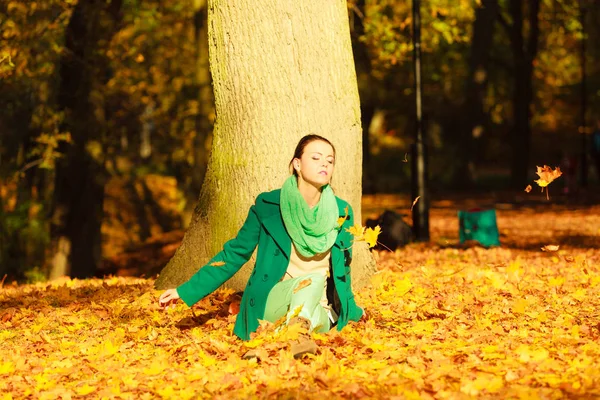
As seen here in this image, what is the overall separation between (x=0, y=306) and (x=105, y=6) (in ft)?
26.0

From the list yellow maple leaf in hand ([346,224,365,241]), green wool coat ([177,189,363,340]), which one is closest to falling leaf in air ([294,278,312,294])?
green wool coat ([177,189,363,340])

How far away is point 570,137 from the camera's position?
4009cm

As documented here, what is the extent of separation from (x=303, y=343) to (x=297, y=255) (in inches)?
25.7

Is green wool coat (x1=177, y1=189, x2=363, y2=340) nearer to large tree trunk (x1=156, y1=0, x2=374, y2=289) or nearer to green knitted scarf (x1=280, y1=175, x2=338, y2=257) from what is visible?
green knitted scarf (x1=280, y1=175, x2=338, y2=257)

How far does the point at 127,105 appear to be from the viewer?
20.0 m

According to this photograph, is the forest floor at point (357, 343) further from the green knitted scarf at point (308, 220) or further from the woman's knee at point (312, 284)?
the green knitted scarf at point (308, 220)

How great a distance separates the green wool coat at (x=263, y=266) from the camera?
19.2ft

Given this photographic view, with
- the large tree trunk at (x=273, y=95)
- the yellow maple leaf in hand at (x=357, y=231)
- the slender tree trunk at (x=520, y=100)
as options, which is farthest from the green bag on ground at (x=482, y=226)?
the slender tree trunk at (x=520, y=100)

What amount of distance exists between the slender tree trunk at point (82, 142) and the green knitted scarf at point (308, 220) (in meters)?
9.67

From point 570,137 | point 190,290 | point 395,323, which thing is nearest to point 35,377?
point 190,290

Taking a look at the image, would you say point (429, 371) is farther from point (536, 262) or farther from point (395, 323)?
point (536, 262)

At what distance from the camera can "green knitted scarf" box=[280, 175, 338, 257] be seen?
5727 mm

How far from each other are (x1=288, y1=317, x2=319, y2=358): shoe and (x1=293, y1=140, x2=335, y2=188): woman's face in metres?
0.87

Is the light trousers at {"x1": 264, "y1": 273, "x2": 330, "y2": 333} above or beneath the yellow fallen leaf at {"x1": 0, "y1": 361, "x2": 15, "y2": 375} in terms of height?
above
